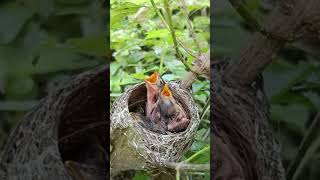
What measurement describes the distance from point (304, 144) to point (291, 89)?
14 cm

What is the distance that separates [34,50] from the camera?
1.21m

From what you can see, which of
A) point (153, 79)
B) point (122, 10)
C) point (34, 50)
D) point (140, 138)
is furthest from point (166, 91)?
point (34, 50)

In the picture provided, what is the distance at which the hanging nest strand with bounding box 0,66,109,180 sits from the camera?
116cm

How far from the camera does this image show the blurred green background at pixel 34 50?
120cm

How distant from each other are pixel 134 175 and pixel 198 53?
1.36 ft

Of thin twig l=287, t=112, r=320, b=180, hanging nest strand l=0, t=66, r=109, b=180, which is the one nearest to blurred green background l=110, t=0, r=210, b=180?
hanging nest strand l=0, t=66, r=109, b=180

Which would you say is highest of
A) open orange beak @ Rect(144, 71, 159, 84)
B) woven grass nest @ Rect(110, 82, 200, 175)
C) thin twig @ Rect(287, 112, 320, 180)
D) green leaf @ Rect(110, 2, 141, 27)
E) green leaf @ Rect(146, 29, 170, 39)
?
green leaf @ Rect(110, 2, 141, 27)

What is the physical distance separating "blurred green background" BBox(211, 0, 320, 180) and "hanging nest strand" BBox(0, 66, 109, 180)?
0.41 m

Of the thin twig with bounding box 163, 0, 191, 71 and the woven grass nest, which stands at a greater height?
the thin twig with bounding box 163, 0, 191, 71

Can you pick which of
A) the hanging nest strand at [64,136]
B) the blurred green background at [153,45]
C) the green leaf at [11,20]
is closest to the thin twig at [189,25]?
the blurred green background at [153,45]

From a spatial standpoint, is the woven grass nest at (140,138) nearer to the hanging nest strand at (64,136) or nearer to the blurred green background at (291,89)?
the hanging nest strand at (64,136)

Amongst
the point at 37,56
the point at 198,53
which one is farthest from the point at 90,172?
the point at 198,53

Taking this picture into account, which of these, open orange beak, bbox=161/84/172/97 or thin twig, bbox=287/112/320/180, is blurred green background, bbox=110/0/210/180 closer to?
open orange beak, bbox=161/84/172/97

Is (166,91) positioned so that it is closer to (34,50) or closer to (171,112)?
(171,112)
